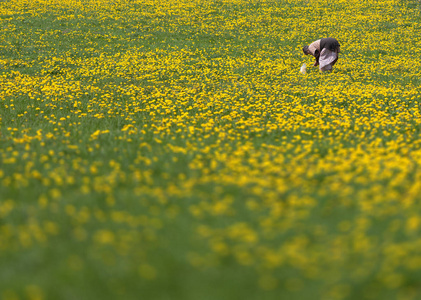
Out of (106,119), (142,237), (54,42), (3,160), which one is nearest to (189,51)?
(54,42)

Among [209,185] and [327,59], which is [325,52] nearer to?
[327,59]

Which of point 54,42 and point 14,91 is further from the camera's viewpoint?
point 54,42

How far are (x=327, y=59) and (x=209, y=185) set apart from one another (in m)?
13.4

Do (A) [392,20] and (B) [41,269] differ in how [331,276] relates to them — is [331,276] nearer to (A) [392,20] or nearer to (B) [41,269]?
(B) [41,269]

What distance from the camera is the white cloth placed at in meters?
16.6

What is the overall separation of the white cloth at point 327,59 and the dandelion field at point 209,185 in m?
0.52

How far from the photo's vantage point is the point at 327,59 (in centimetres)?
1667

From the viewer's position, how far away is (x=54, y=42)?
862 inches

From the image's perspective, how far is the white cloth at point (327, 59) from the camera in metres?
16.6

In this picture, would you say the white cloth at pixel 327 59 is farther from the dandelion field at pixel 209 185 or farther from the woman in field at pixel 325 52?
the dandelion field at pixel 209 185

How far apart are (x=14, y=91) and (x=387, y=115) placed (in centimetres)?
1125

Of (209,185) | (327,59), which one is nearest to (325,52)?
(327,59)

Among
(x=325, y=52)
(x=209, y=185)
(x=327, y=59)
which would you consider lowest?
(x=209, y=185)

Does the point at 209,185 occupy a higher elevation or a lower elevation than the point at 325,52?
lower
